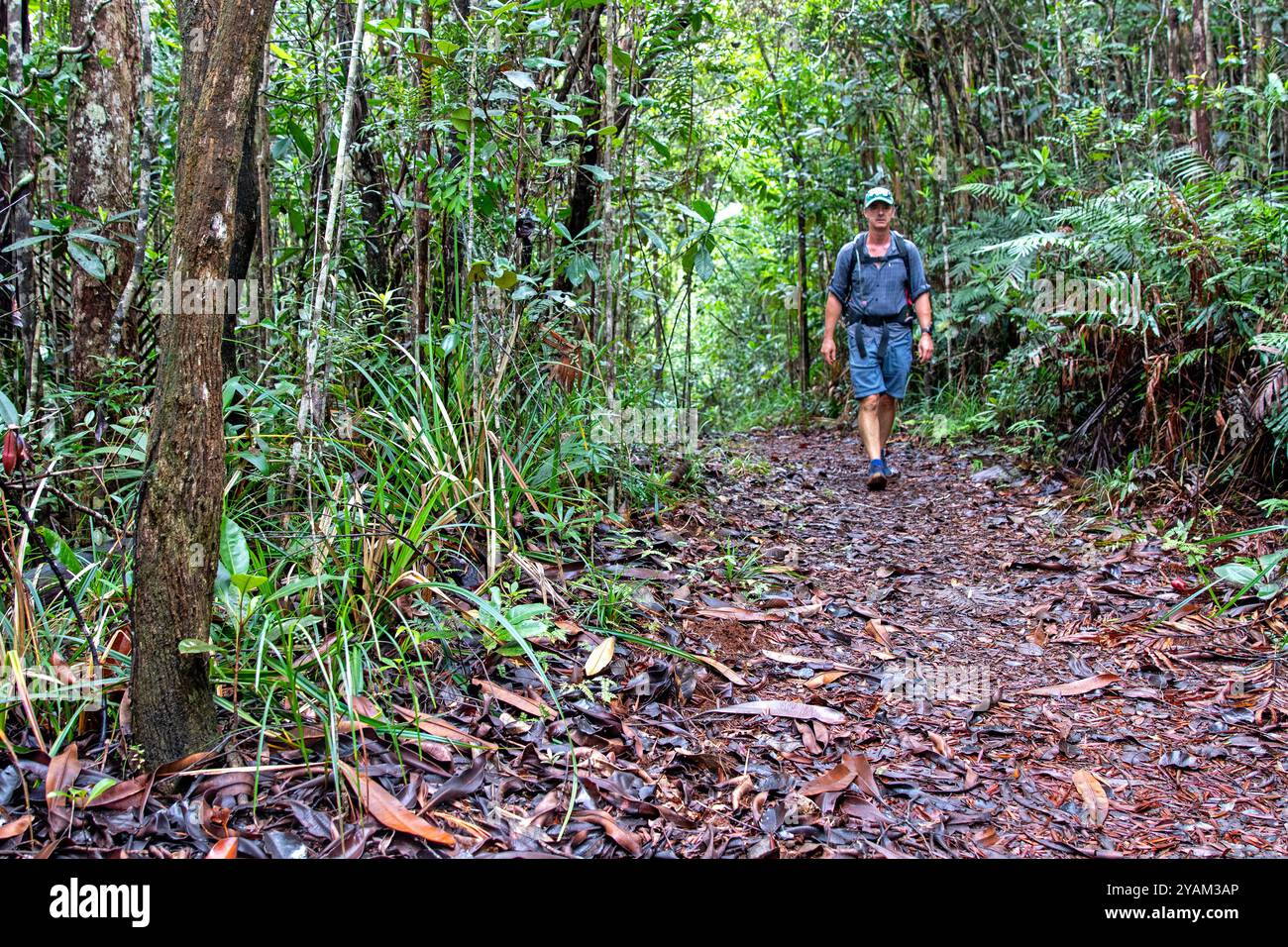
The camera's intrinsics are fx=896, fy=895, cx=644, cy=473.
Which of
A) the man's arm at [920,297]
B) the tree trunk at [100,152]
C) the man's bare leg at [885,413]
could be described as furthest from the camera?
the man's bare leg at [885,413]

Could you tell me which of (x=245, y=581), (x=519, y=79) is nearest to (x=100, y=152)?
(x=519, y=79)

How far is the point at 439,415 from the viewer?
3613 millimetres

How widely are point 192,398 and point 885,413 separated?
205 inches

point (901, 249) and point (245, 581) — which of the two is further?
point (901, 249)

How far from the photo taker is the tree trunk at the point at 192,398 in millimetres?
1999

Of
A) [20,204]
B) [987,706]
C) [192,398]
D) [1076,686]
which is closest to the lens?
[192,398]

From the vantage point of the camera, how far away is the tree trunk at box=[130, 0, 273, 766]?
200 cm

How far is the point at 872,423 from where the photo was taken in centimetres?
636

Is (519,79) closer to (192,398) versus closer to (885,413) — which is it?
(192,398)

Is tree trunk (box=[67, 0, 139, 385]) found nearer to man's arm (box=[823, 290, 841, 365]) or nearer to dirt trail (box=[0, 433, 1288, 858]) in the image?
dirt trail (box=[0, 433, 1288, 858])

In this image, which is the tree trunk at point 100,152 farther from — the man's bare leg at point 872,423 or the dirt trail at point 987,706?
the man's bare leg at point 872,423

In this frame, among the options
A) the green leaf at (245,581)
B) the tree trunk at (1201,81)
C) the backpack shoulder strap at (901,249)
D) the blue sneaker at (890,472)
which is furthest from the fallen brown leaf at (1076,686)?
the tree trunk at (1201,81)

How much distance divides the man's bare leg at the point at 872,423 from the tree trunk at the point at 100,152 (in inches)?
180
